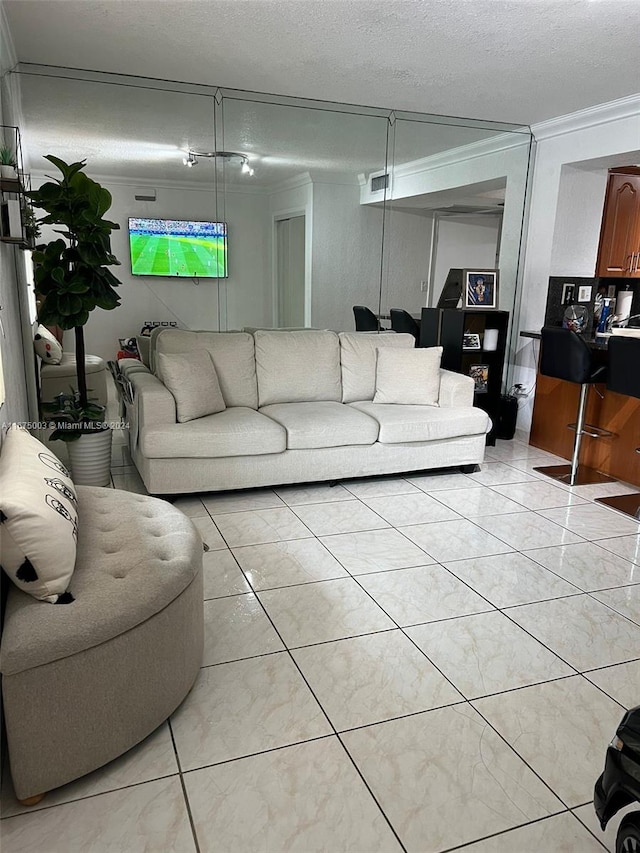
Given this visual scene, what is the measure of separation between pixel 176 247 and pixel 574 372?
2924 mm

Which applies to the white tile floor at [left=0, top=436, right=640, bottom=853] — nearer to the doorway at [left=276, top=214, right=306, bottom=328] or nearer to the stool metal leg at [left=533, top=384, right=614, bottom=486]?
the stool metal leg at [left=533, top=384, right=614, bottom=486]

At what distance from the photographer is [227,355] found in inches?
169

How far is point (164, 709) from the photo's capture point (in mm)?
1898

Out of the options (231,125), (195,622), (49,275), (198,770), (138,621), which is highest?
(231,125)

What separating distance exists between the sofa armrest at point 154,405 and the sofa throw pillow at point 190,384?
56 millimetres

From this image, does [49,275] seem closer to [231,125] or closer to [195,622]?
[231,125]

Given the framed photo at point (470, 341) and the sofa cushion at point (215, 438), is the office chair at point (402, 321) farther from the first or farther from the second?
the sofa cushion at point (215, 438)

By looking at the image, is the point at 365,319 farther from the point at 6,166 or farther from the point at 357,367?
the point at 6,166

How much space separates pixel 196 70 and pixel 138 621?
3.63 metres

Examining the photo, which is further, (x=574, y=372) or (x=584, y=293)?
(x=584, y=293)

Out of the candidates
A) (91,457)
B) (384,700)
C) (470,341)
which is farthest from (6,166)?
(470,341)

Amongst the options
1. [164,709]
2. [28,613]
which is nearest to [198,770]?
[164,709]

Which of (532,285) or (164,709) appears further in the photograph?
(532,285)

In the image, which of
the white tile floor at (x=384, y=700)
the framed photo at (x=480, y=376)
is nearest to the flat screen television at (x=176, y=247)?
the white tile floor at (x=384, y=700)
